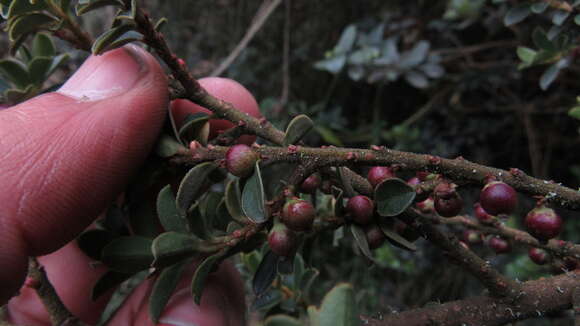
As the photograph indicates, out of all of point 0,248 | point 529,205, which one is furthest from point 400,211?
point 529,205

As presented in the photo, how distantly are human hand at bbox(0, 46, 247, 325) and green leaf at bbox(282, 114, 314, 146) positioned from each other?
0.31 m

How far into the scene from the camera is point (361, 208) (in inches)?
33.4

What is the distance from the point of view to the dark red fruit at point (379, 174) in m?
0.92

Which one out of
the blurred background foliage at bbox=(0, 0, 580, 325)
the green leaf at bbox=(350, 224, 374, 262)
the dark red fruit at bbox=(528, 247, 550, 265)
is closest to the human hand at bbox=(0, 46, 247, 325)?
the green leaf at bbox=(350, 224, 374, 262)

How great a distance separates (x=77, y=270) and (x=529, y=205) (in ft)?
8.46

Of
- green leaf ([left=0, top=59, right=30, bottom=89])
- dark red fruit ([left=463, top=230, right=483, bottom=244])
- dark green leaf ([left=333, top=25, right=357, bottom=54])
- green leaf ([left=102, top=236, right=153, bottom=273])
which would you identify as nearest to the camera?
green leaf ([left=102, top=236, right=153, bottom=273])

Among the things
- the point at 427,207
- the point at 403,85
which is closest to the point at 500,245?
the point at 427,207

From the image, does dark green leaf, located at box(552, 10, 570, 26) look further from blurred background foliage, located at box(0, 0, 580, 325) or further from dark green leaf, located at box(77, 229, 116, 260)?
dark green leaf, located at box(77, 229, 116, 260)

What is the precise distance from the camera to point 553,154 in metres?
3.06

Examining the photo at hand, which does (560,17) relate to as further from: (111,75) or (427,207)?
(111,75)

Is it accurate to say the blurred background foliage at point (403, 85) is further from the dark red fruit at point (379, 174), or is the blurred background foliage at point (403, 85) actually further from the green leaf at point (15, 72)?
the dark red fruit at point (379, 174)

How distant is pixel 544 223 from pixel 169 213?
0.72 m

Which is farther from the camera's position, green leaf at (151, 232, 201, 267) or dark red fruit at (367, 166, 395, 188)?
dark red fruit at (367, 166, 395, 188)

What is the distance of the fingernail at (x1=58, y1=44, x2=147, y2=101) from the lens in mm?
1072
